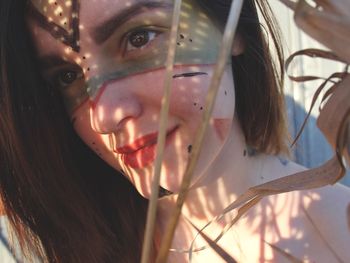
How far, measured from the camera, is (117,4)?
591mm

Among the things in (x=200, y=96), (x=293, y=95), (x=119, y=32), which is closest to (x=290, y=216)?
(x=200, y=96)

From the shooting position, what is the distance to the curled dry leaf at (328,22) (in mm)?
228

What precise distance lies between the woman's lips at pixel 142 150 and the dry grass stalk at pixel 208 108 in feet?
1.23

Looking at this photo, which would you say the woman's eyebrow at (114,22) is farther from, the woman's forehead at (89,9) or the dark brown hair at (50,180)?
the dark brown hair at (50,180)

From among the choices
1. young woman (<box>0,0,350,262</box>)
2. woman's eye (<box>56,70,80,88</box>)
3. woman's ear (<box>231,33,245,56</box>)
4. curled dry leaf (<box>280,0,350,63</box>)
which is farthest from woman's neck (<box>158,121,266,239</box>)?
curled dry leaf (<box>280,0,350,63</box>)

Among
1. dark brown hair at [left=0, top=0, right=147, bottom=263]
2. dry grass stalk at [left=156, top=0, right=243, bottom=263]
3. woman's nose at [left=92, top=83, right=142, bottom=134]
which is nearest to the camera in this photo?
dry grass stalk at [left=156, top=0, right=243, bottom=263]

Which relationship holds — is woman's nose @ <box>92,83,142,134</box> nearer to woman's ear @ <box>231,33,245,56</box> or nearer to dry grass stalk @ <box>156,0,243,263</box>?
woman's ear @ <box>231,33,245,56</box>

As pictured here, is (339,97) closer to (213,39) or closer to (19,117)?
(213,39)

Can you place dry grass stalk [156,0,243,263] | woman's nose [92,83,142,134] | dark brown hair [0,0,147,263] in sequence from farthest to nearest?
dark brown hair [0,0,147,263]
woman's nose [92,83,142,134]
dry grass stalk [156,0,243,263]

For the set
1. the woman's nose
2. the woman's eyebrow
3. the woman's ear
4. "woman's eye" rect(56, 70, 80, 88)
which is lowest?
the woman's nose

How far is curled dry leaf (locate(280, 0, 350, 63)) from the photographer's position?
23cm

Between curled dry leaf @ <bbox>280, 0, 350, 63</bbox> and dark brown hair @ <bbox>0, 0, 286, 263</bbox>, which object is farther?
dark brown hair @ <bbox>0, 0, 286, 263</bbox>

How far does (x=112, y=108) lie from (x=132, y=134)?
39 mm

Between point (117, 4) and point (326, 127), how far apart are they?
40 cm
